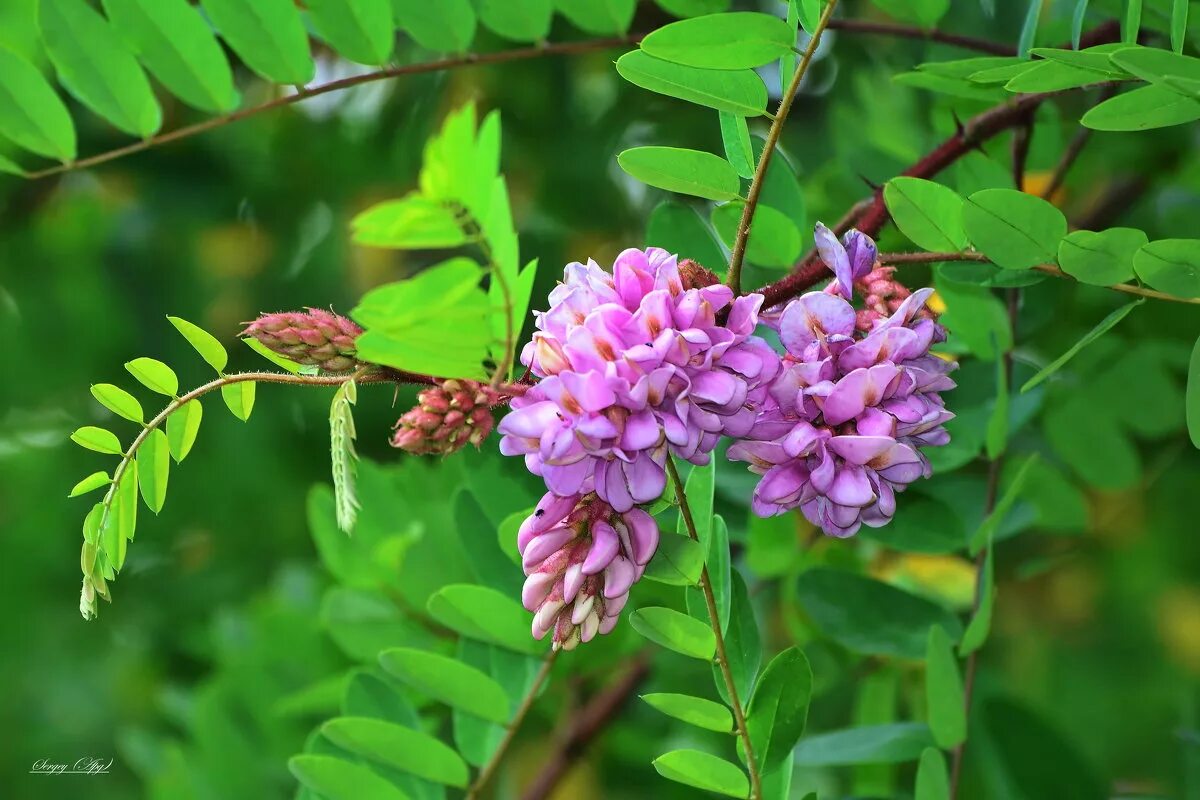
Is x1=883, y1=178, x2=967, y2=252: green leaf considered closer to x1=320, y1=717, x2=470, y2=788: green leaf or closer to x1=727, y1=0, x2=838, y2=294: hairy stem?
x1=727, y1=0, x2=838, y2=294: hairy stem

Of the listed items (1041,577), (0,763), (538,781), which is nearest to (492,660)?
(538,781)

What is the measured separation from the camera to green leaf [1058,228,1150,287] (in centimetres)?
59

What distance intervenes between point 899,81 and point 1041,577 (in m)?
1.39

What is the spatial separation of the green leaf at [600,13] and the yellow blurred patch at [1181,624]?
1.39 metres

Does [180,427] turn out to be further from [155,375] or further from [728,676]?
[728,676]

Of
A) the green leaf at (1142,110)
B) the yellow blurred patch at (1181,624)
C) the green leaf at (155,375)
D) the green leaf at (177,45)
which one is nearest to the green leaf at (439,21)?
the green leaf at (177,45)

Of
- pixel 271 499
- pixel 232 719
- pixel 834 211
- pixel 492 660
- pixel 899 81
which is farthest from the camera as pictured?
pixel 271 499

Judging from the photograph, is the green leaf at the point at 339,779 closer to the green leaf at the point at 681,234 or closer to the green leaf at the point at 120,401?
the green leaf at the point at 120,401

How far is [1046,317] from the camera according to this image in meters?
0.91

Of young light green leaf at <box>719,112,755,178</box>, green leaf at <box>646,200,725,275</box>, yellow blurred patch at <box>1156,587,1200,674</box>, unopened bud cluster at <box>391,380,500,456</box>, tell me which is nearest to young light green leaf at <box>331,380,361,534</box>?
unopened bud cluster at <box>391,380,500,456</box>

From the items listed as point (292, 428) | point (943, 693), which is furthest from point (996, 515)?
point (292, 428)

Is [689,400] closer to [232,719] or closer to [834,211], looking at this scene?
[834,211]

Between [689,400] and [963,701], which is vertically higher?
[689,400]

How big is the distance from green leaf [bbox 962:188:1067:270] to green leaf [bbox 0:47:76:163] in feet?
1.91
